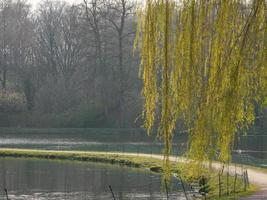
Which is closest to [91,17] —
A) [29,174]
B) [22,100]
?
[22,100]

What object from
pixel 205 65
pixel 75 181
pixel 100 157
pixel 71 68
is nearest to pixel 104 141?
pixel 100 157

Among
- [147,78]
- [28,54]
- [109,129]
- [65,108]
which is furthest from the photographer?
[28,54]

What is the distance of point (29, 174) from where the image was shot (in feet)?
104

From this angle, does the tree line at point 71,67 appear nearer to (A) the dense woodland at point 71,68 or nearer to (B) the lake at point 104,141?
(A) the dense woodland at point 71,68

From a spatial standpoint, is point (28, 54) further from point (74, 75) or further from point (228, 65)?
point (228, 65)

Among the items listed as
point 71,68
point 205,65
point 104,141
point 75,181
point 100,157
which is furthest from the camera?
point 71,68

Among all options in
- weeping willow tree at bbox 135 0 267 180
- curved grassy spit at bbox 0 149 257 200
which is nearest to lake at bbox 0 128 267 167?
curved grassy spit at bbox 0 149 257 200

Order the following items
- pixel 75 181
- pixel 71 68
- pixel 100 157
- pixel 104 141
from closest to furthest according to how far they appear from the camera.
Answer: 1. pixel 75 181
2. pixel 100 157
3. pixel 104 141
4. pixel 71 68

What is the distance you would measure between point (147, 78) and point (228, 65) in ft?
4.87

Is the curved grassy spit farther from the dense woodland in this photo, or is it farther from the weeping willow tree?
the weeping willow tree

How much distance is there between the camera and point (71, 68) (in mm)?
70938

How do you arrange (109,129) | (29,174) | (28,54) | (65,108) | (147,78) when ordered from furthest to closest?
(28,54), (65,108), (109,129), (29,174), (147,78)

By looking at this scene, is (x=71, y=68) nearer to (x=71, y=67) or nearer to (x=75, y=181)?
(x=71, y=67)

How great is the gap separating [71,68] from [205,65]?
62425 mm
